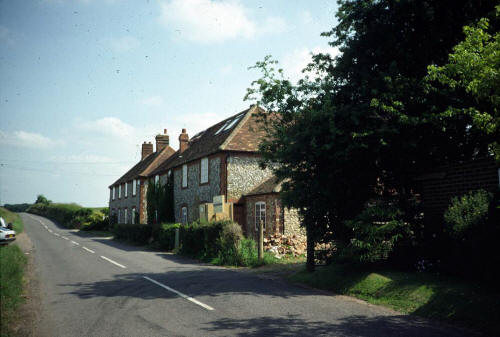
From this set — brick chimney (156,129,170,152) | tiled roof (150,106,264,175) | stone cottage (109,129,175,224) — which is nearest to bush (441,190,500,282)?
tiled roof (150,106,264,175)

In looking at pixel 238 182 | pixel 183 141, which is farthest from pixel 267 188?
pixel 183 141

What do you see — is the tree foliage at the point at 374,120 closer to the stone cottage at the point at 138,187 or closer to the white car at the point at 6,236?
the white car at the point at 6,236

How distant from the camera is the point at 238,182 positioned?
24.7 meters

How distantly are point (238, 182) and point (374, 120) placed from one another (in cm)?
1568

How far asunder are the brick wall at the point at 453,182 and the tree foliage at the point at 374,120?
47 cm

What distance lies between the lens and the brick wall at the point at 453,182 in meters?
8.41

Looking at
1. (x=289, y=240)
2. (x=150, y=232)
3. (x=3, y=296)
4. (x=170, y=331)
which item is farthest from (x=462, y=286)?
(x=150, y=232)

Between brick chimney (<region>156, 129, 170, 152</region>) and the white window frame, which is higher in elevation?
brick chimney (<region>156, 129, 170, 152</region>)

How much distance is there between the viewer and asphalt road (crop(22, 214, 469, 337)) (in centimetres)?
610

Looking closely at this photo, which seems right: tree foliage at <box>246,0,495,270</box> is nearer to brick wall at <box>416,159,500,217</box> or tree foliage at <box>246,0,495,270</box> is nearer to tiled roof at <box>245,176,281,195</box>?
brick wall at <box>416,159,500,217</box>

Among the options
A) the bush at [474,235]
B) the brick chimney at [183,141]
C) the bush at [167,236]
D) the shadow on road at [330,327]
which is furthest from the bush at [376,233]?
the brick chimney at [183,141]

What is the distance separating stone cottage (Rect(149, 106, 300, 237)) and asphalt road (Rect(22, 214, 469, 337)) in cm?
958

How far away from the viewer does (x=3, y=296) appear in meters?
6.31

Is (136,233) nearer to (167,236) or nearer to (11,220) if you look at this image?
(167,236)
